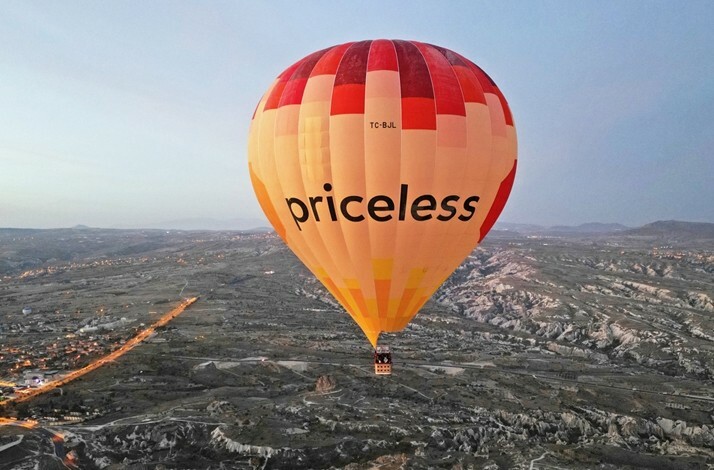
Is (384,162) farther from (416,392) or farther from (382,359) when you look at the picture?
(416,392)

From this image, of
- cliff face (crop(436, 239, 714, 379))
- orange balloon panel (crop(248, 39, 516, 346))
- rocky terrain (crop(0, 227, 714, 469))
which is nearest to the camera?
orange balloon panel (crop(248, 39, 516, 346))

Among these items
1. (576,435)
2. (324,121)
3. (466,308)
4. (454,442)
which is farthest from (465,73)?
(466,308)

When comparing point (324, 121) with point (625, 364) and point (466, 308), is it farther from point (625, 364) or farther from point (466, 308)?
point (466, 308)

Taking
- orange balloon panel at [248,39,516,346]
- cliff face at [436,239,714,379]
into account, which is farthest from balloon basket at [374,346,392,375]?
cliff face at [436,239,714,379]

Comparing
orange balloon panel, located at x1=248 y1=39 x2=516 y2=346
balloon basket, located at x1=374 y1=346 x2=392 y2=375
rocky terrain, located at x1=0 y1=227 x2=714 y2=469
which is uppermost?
orange balloon panel, located at x1=248 y1=39 x2=516 y2=346

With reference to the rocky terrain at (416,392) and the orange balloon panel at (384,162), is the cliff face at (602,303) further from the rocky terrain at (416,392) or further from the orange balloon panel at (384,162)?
the orange balloon panel at (384,162)

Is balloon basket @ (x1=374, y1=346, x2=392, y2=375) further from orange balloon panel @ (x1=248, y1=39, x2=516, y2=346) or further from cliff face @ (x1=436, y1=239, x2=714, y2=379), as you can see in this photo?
cliff face @ (x1=436, y1=239, x2=714, y2=379)
